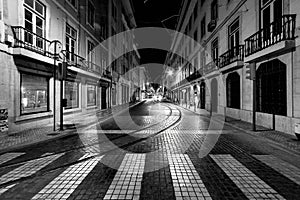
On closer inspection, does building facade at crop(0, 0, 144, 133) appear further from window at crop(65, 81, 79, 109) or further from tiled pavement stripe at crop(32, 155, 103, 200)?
tiled pavement stripe at crop(32, 155, 103, 200)

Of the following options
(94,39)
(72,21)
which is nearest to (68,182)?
(72,21)

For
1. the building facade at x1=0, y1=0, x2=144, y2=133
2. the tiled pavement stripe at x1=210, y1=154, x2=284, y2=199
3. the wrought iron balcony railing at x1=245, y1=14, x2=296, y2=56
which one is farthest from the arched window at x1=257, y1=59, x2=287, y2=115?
the building facade at x1=0, y1=0, x2=144, y2=133

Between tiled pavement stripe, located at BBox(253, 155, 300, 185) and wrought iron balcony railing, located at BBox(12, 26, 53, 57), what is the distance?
37.0ft

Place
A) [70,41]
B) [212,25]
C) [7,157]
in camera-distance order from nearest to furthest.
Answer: [7,157]
[70,41]
[212,25]

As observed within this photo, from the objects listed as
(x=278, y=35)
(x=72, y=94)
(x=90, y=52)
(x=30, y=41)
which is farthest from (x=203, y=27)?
(x=30, y=41)

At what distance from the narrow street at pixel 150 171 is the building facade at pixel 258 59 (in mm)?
3868

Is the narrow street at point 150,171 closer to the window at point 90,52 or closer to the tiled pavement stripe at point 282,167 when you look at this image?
the tiled pavement stripe at point 282,167

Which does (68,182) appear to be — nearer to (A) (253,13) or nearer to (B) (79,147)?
(B) (79,147)

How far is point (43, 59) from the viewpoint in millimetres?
11531

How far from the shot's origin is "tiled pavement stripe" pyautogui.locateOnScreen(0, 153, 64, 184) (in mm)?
4434

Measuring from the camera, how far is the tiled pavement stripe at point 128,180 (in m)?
3.61

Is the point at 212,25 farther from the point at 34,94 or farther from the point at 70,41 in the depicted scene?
the point at 34,94

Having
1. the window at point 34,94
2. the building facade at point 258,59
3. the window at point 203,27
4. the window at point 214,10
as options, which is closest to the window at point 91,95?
the window at point 34,94

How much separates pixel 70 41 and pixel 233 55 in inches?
526
